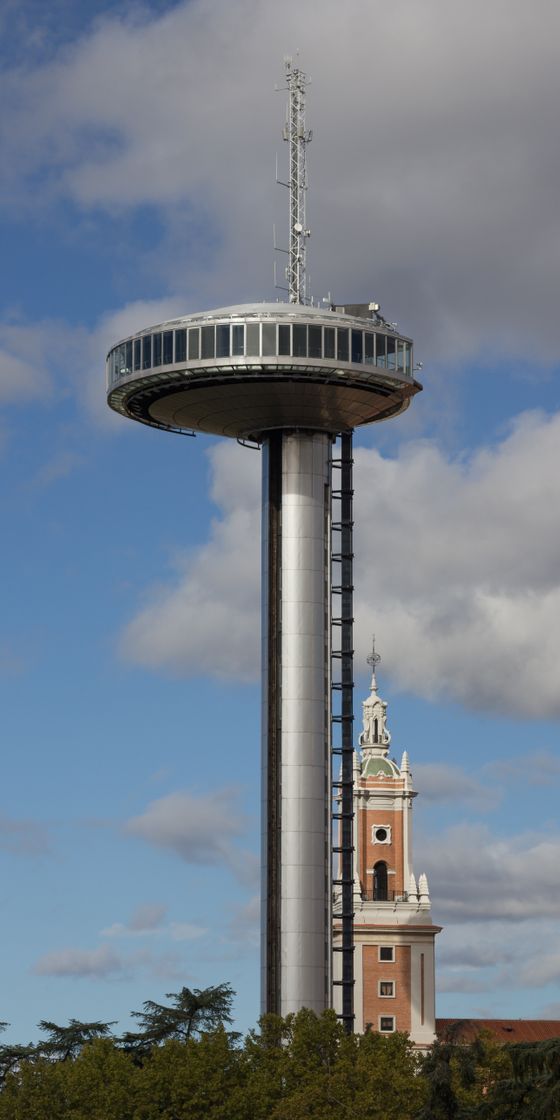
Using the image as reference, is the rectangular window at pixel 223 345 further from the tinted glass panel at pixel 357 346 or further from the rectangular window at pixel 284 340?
the tinted glass panel at pixel 357 346

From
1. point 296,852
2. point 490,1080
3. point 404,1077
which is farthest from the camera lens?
point 296,852

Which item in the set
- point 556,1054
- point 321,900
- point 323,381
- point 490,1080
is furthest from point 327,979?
point 556,1054

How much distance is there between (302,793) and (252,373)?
34639 millimetres

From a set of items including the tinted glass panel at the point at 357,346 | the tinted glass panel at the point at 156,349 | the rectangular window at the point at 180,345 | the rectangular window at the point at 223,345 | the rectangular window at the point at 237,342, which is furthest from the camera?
the tinted glass panel at the point at 357,346

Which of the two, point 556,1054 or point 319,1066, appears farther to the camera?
point 319,1066

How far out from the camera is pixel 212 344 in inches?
7682

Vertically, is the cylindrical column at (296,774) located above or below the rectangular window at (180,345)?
below

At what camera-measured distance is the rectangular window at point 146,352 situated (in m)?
198

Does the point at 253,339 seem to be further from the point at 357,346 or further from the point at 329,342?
the point at 357,346

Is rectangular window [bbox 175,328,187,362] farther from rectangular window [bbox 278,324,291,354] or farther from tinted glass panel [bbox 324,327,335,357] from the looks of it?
tinted glass panel [bbox 324,327,335,357]

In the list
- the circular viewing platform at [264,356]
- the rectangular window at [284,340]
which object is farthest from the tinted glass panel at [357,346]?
the rectangular window at [284,340]

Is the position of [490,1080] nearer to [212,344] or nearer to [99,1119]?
[99,1119]

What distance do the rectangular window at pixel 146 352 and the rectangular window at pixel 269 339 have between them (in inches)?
401

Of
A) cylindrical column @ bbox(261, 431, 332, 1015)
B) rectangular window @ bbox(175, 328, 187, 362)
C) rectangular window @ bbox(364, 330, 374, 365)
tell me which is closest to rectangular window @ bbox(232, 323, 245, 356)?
rectangular window @ bbox(175, 328, 187, 362)
